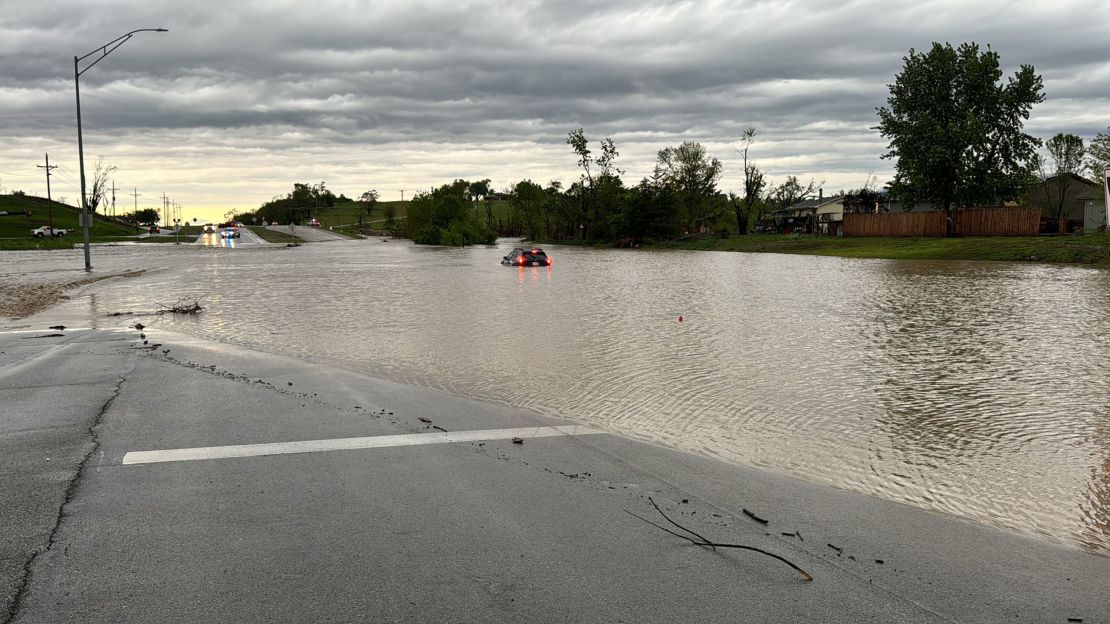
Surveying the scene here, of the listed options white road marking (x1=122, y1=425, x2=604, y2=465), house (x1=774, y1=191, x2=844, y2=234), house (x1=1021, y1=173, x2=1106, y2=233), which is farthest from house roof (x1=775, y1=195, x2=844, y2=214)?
white road marking (x1=122, y1=425, x2=604, y2=465)

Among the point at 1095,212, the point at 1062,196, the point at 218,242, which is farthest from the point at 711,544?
the point at 218,242

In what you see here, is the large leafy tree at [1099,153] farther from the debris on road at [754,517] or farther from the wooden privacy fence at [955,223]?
the debris on road at [754,517]

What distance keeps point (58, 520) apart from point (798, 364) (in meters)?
9.50

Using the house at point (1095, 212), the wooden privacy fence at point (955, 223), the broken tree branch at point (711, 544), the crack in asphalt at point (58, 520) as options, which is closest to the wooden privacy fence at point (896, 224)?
the wooden privacy fence at point (955, 223)

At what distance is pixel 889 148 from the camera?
6034 centimetres

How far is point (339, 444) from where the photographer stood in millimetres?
6691

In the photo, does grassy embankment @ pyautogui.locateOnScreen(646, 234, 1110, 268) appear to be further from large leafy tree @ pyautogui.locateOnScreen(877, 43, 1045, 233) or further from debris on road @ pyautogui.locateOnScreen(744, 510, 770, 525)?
debris on road @ pyautogui.locateOnScreen(744, 510, 770, 525)

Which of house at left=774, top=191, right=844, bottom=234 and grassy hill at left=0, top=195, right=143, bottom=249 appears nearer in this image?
house at left=774, top=191, right=844, bottom=234

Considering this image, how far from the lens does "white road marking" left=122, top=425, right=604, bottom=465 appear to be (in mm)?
6219

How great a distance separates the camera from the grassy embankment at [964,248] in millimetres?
39719

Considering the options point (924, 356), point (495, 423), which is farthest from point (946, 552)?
point (924, 356)

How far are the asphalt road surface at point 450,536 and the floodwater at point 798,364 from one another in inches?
36.1

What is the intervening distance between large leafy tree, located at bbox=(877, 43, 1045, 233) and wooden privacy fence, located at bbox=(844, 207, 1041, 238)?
1.35 metres

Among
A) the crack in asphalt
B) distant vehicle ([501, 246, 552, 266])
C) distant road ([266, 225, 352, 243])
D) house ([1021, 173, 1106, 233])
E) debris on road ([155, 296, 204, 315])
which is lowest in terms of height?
the crack in asphalt
